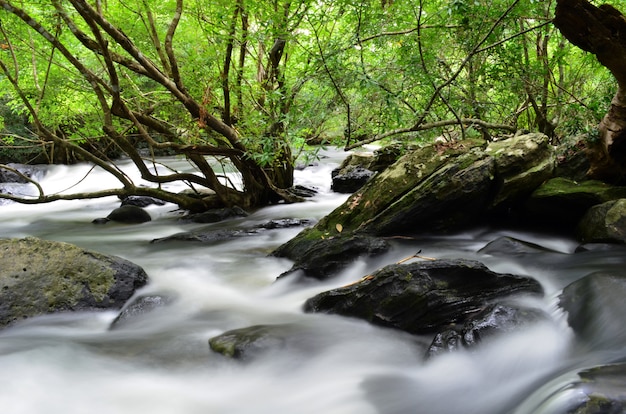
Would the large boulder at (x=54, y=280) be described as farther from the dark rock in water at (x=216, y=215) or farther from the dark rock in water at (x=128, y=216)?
the dark rock in water at (x=128, y=216)

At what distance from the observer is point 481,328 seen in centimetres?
297

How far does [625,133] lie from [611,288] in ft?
7.91

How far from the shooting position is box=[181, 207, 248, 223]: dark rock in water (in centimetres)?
868

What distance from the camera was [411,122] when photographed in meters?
6.96

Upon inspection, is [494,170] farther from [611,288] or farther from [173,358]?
[173,358]

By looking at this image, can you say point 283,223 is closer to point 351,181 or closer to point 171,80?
point 171,80

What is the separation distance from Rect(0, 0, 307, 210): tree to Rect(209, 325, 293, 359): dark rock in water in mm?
2997

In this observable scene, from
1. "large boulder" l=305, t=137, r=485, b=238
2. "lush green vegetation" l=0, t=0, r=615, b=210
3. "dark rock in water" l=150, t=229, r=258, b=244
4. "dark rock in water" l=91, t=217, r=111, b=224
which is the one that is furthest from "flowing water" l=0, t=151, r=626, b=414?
"dark rock in water" l=91, t=217, r=111, b=224

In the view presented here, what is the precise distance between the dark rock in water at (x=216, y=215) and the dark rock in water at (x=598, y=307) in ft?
21.0

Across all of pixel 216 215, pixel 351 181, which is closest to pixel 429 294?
pixel 216 215

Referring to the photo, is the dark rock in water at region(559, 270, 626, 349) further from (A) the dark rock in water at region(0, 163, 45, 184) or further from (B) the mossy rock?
(A) the dark rock in water at region(0, 163, 45, 184)

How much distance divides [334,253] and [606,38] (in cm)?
331

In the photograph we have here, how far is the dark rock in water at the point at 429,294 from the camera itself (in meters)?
3.28

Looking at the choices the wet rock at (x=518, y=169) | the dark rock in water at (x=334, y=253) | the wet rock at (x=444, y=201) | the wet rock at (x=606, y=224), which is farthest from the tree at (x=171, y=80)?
the wet rock at (x=606, y=224)
